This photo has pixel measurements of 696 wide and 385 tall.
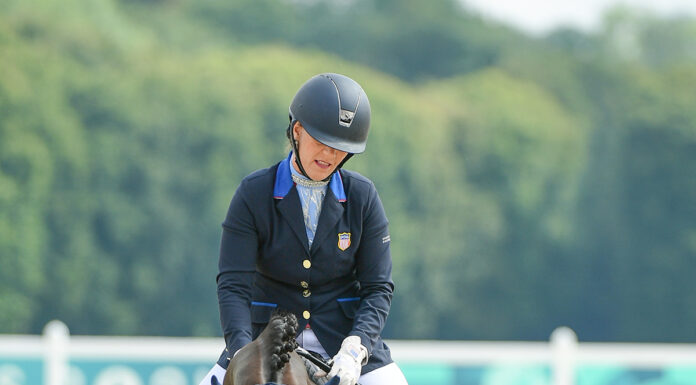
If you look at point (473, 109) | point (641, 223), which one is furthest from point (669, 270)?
point (473, 109)

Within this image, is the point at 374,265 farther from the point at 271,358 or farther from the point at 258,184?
the point at 271,358

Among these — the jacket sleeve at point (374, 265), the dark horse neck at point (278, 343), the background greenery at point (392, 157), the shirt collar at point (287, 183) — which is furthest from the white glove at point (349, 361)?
the background greenery at point (392, 157)

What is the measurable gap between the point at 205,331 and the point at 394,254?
3.81 m

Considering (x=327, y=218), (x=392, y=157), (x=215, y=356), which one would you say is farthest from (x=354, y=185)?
(x=392, y=157)

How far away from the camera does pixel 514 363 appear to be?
8273mm

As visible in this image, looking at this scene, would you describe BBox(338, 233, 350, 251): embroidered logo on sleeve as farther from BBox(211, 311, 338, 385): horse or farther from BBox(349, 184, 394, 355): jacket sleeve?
BBox(211, 311, 338, 385): horse

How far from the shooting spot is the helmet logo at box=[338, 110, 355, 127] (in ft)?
10.4

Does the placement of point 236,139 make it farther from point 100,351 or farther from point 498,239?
point 100,351

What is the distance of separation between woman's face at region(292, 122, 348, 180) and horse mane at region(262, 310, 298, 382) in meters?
0.70

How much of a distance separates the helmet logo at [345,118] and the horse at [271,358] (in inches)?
27.1

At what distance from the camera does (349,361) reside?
3.12 metres

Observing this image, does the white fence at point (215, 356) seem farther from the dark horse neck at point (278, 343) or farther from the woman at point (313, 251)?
the dark horse neck at point (278, 343)

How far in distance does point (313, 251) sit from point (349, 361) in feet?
1.48

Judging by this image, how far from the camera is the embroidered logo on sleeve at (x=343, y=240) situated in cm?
342
